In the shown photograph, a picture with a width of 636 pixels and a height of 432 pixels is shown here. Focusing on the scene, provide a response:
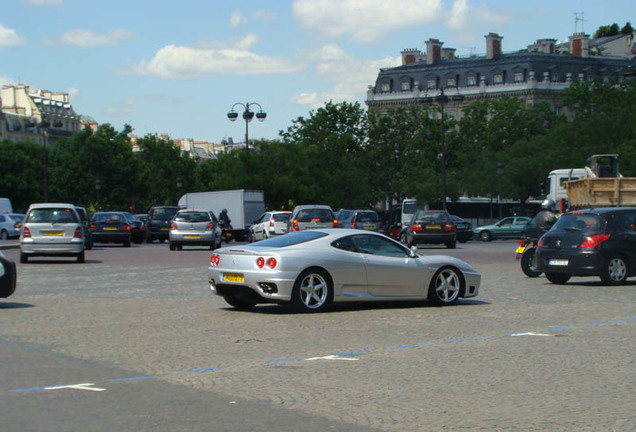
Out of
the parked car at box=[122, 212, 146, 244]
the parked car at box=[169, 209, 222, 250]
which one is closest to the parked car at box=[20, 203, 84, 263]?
the parked car at box=[169, 209, 222, 250]

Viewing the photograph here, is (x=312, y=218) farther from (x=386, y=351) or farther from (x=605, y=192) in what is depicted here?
(x=386, y=351)

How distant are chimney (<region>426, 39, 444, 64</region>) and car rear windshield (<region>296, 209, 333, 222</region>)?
326 ft

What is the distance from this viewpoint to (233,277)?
48.2 ft

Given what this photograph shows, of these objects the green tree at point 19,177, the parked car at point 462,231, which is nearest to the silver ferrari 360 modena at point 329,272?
the parked car at point 462,231

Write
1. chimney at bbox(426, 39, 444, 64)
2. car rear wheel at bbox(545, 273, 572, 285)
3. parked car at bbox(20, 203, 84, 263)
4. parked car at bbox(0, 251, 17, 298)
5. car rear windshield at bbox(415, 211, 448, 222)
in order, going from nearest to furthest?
parked car at bbox(0, 251, 17, 298), car rear wheel at bbox(545, 273, 572, 285), parked car at bbox(20, 203, 84, 263), car rear windshield at bbox(415, 211, 448, 222), chimney at bbox(426, 39, 444, 64)

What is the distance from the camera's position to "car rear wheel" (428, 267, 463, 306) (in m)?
15.8

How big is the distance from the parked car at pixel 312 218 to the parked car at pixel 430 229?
127 inches

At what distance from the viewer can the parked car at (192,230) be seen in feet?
131

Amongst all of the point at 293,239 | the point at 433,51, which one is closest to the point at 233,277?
the point at 293,239

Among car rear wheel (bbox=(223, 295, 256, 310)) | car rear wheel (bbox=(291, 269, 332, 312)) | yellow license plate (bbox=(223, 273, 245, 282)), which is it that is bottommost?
car rear wheel (bbox=(223, 295, 256, 310))

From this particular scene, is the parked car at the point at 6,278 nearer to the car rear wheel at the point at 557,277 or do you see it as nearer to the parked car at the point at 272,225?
the car rear wheel at the point at 557,277

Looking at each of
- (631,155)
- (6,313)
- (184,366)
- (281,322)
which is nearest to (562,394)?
(184,366)

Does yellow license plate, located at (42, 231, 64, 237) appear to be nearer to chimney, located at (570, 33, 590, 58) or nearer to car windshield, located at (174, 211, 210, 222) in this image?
car windshield, located at (174, 211, 210, 222)

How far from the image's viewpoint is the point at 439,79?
452ft
